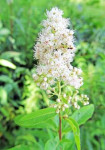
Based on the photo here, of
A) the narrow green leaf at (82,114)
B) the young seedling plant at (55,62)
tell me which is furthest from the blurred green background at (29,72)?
the young seedling plant at (55,62)

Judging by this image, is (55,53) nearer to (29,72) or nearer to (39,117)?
(39,117)

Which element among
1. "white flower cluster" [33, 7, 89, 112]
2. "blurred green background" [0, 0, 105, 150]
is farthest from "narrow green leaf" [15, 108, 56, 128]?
"blurred green background" [0, 0, 105, 150]

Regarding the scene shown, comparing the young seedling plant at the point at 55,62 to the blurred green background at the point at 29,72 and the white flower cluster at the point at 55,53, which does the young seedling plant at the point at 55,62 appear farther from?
the blurred green background at the point at 29,72

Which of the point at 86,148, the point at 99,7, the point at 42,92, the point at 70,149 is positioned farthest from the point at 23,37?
the point at 99,7

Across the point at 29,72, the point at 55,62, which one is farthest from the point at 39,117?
the point at 29,72

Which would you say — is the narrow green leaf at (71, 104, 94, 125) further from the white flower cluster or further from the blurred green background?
the white flower cluster

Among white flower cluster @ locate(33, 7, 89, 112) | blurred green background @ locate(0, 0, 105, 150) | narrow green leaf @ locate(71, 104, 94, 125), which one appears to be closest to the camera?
white flower cluster @ locate(33, 7, 89, 112)
